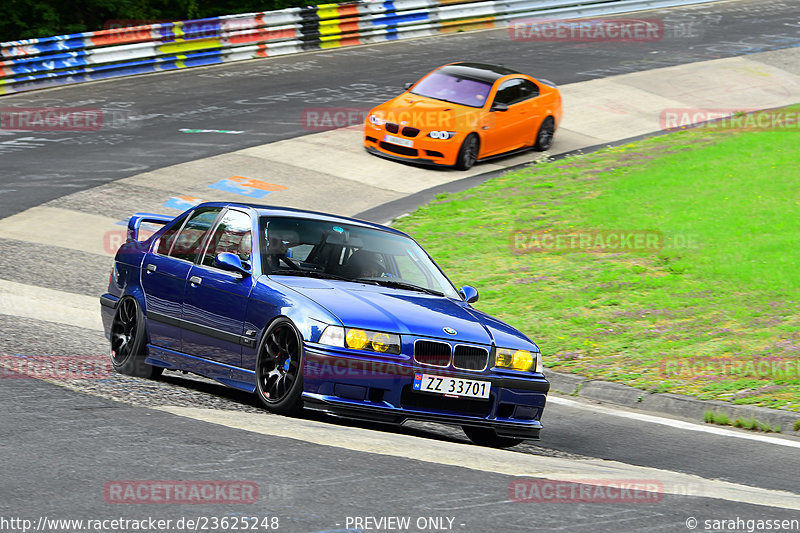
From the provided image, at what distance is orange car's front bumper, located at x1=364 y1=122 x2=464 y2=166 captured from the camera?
19219 millimetres

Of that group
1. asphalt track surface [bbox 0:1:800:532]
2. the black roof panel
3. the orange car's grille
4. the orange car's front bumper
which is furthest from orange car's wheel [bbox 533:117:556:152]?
asphalt track surface [bbox 0:1:800:532]

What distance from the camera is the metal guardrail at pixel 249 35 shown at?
78.9ft

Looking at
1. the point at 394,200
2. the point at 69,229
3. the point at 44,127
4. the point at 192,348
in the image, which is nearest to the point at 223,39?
the point at 44,127

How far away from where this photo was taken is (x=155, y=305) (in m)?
8.38

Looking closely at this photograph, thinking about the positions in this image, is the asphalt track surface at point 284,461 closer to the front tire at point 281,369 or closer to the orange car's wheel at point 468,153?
the front tire at point 281,369

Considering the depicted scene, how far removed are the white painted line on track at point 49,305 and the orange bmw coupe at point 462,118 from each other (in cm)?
866

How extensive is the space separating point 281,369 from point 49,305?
469cm

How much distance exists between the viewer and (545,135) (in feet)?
70.4

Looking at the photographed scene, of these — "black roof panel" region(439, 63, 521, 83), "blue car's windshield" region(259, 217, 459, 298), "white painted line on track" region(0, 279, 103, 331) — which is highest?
"blue car's windshield" region(259, 217, 459, 298)

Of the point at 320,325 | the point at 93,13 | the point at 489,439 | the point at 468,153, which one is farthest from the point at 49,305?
the point at 93,13

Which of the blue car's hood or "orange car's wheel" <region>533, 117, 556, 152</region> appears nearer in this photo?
the blue car's hood

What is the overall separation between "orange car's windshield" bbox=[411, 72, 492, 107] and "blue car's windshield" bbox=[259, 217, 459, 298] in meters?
11.8

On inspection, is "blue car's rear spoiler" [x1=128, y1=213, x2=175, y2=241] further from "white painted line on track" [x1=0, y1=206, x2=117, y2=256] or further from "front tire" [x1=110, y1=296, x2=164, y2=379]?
"white painted line on track" [x1=0, y1=206, x2=117, y2=256]

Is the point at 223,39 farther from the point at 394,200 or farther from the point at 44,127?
the point at 394,200
